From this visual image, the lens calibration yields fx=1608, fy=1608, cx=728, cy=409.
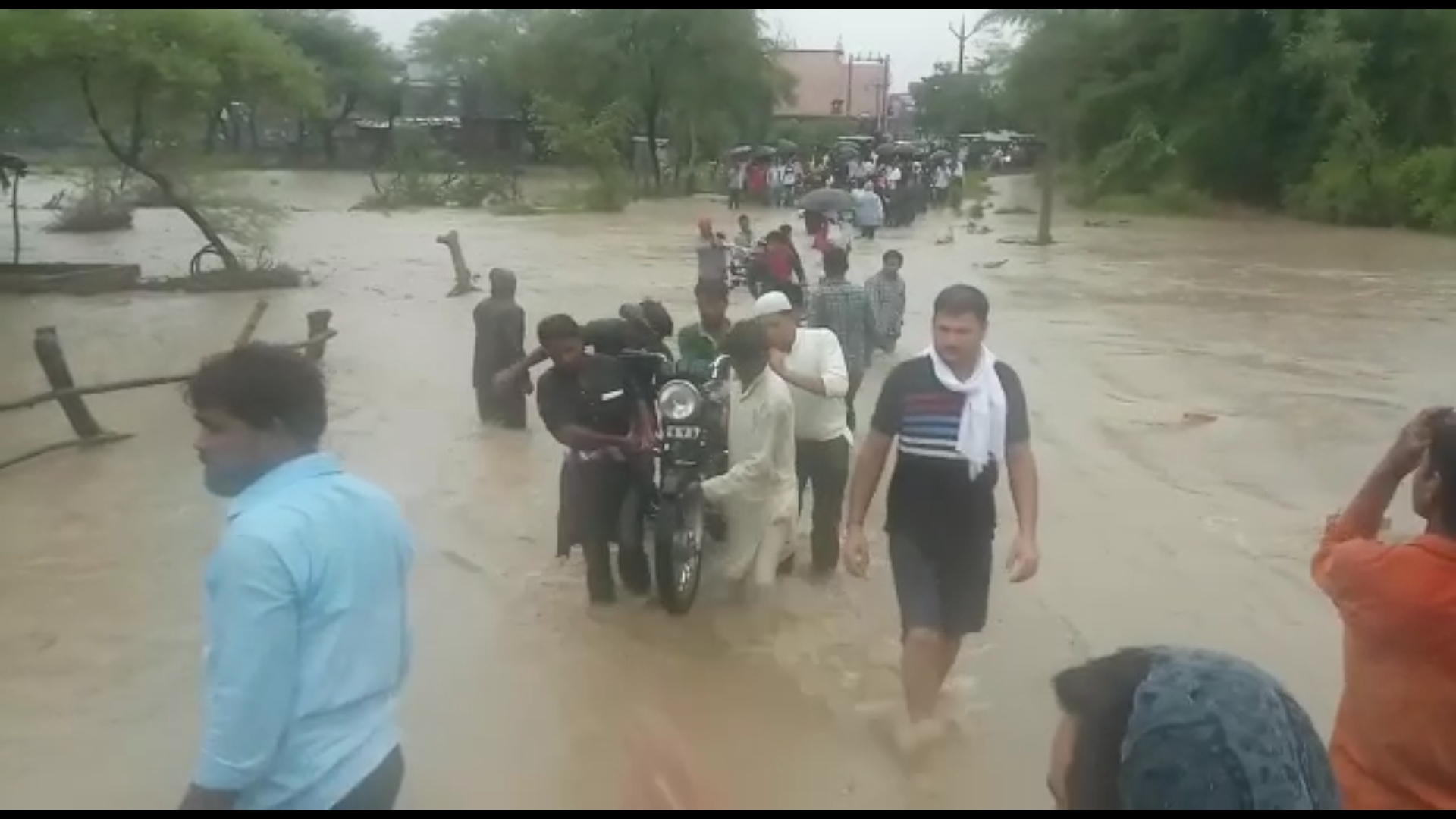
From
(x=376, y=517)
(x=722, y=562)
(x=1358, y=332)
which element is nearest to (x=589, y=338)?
(x=722, y=562)

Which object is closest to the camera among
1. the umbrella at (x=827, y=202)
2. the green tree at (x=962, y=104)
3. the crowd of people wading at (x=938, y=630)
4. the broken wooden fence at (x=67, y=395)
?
the crowd of people wading at (x=938, y=630)

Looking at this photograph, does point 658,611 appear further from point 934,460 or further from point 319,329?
point 319,329

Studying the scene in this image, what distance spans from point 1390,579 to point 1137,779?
3.85 ft

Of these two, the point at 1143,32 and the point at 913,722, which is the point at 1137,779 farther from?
the point at 1143,32

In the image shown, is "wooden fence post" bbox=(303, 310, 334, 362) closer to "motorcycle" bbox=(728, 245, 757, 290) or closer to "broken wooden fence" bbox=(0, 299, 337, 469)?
"broken wooden fence" bbox=(0, 299, 337, 469)

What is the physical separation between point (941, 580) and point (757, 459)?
5.28 ft

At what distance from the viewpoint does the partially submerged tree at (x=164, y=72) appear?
59.8ft

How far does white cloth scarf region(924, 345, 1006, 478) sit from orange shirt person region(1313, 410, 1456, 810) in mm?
1525

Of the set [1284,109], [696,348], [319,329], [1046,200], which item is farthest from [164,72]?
[1284,109]

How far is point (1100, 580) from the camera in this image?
7168mm

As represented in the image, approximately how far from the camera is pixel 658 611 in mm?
6137

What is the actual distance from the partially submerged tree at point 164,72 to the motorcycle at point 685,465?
45.5 feet

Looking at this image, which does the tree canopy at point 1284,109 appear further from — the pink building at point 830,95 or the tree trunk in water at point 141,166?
the tree trunk in water at point 141,166

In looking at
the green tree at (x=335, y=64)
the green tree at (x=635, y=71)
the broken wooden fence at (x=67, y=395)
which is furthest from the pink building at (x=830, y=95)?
the broken wooden fence at (x=67, y=395)
